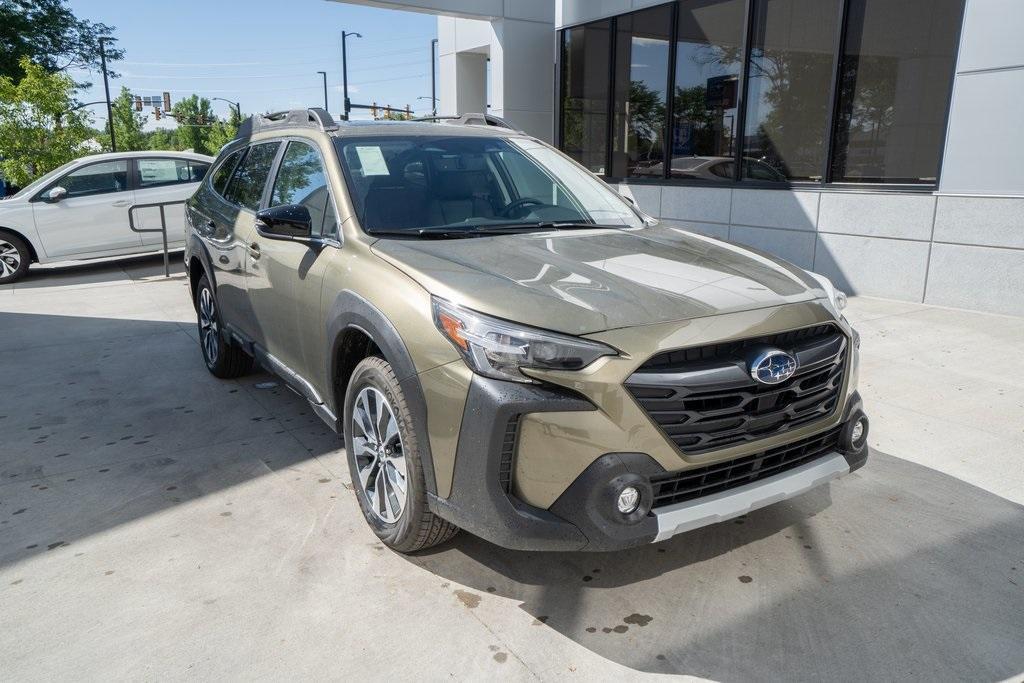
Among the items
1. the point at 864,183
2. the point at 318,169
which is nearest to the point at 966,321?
the point at 864,183

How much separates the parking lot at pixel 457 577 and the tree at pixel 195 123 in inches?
3039

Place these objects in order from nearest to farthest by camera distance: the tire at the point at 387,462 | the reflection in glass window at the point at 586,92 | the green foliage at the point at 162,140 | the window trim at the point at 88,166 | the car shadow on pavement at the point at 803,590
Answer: the car shadow on pavement at the point at 803,590 → the tire at the point at 387,462 → the window trim at the point at 88,166 → the reflection in glass window at the point at 586,92 → the green foliage at the point at 162,140

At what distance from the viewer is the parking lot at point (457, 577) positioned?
2566mm

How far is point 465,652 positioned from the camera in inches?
102

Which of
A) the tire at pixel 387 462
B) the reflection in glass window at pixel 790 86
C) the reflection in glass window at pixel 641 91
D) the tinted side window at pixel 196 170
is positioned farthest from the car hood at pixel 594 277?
the tinted side window at pixel 196 170

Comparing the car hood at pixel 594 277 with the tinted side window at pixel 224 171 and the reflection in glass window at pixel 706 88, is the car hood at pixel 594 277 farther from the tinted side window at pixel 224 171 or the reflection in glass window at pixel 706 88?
the reflection in glass window at pixel 706 88

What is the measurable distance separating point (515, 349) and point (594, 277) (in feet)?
1.92

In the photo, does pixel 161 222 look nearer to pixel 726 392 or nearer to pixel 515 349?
pixel 515 349

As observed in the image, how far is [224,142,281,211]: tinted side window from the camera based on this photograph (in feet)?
14.9

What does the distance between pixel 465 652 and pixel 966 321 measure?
6.27 m

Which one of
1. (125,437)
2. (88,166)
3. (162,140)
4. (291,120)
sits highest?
(162,140)

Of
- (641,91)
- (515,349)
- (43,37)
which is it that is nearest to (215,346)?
(515,349)

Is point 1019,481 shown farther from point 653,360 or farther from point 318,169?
point 318,169

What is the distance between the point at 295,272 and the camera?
3795mm
